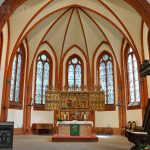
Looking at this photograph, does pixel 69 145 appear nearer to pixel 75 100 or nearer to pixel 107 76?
pixel 75 100

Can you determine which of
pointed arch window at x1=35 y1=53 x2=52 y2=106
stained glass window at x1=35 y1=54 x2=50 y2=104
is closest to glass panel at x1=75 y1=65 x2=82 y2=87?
pointed arch window at x1=35 y1=53 x2=52 y2=106

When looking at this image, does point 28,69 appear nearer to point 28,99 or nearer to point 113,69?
point 28,99

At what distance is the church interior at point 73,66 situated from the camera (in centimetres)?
1661

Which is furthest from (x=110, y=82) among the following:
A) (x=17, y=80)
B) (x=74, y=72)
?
(x=17, y=80)

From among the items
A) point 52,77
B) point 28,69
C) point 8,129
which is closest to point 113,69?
point 52,77

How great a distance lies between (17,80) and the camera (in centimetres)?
1978

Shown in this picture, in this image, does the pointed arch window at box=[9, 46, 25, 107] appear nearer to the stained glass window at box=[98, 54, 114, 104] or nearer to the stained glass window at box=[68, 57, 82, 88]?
the stained glass window at box=[68, 57, 82, 88]

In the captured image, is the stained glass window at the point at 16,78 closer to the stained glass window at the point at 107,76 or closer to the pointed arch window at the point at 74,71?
the pointed arch window at the point at 74,71

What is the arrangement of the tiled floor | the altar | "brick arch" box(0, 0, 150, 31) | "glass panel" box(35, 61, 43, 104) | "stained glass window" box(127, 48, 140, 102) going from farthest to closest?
1. "glass panel" box(35, 61, 43, 104)
2. "stained glass window" box(127, 48, 140, 102)
3. the altar
4. "brick arch" box(0, 0, 150, 31)
5. the tiled floor

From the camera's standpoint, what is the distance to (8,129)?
27.8 feet

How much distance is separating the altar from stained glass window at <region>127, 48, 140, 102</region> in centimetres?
591

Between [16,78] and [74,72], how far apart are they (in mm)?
6193

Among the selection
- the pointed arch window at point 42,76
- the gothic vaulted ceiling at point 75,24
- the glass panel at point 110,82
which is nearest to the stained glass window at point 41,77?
the pointed arch window at point 42,76

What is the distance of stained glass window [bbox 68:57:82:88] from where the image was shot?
22734 millimetres
